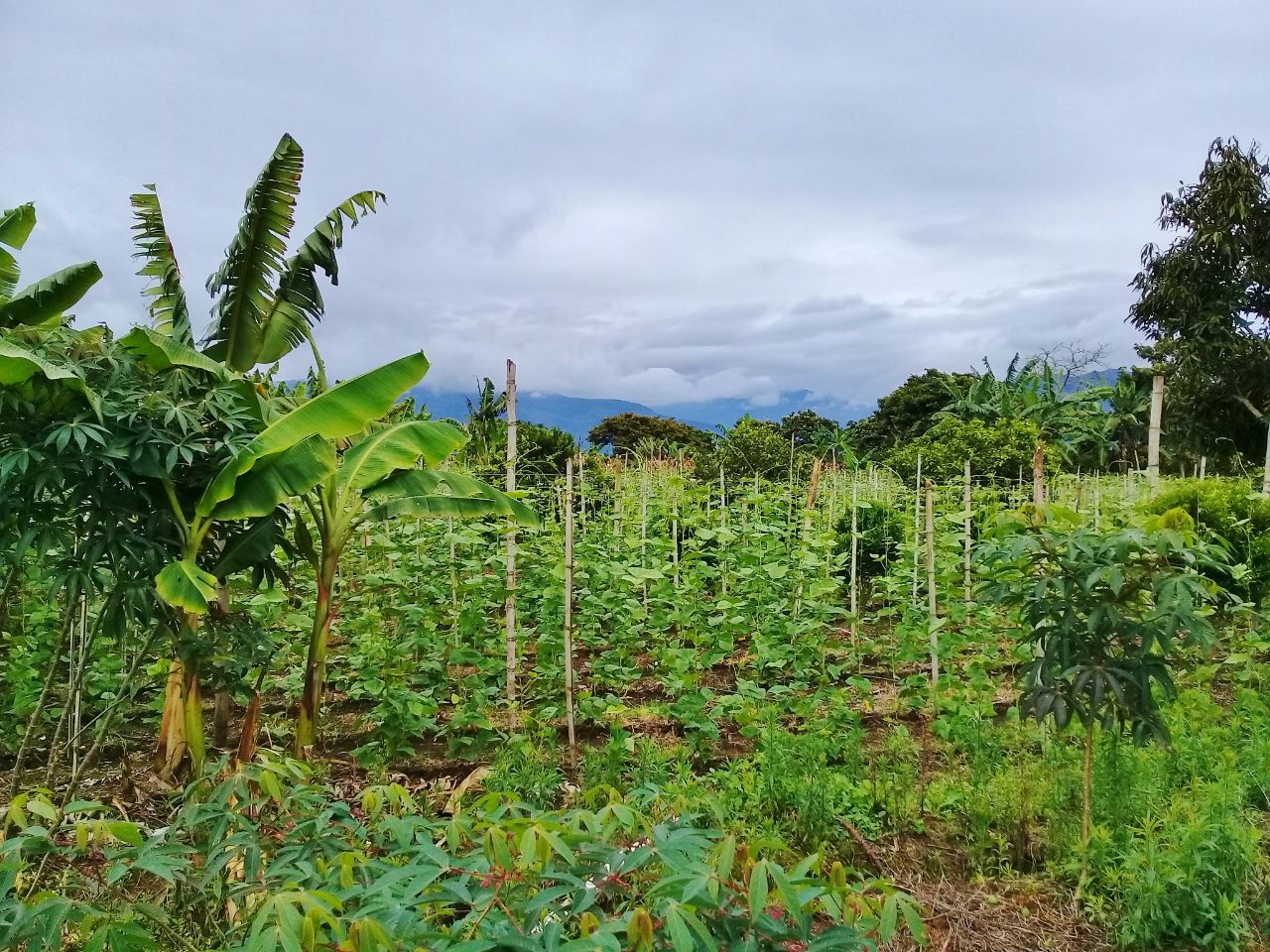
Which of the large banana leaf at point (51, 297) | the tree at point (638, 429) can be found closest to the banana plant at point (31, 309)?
the large banana leaf at point (51, 297)

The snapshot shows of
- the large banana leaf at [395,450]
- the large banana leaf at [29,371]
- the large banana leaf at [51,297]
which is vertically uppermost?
the large banana leaf at [51,297]

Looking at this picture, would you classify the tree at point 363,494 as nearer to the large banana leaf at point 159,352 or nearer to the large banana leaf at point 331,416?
the large banana leaf at point 331,416

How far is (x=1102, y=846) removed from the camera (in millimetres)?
3312

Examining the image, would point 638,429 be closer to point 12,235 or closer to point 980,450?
point 980,450

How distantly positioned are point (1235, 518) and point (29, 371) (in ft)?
34.5

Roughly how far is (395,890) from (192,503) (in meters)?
3.07

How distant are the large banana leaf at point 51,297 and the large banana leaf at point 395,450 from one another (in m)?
1.76

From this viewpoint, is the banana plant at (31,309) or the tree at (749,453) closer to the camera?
the banana plant at (31,309)

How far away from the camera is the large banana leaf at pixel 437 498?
4551 mm

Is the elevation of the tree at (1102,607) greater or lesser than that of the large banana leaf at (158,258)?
lesser

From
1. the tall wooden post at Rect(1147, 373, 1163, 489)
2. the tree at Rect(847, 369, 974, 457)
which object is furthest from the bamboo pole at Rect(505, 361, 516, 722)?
the tree at Rect(847, 369, 974, 457)

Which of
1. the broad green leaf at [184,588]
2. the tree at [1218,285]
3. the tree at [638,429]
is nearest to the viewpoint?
the broad green leaf at [184,588]

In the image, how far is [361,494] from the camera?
463cm

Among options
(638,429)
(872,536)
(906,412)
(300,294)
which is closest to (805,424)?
(906,412)
